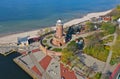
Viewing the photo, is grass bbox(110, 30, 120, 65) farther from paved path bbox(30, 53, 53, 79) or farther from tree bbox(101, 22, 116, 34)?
paved path bbox(30, 53, 53, 79)

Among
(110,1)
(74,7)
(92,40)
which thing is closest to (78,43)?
(92,40)

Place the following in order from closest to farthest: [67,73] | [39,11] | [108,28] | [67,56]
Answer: [67,73]
[67,56]
[108,28]
[39,11]

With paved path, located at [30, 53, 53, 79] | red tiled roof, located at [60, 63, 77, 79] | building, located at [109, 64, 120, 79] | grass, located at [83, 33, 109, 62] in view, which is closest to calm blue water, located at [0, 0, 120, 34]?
paved path, located at [30, 53, 53, 79]

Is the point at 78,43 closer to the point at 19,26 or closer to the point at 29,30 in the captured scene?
the point at 29,30

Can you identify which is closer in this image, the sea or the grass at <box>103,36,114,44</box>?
the grass at <box>103,36,114,44</box>

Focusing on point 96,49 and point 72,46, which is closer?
point 96,49

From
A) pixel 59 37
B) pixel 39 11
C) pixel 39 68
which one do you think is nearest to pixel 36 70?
pixel 39 68

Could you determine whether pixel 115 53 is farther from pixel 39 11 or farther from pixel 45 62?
pixel 39 11

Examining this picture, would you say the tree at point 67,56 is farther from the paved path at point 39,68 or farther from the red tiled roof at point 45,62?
the paved path at point 39,68
